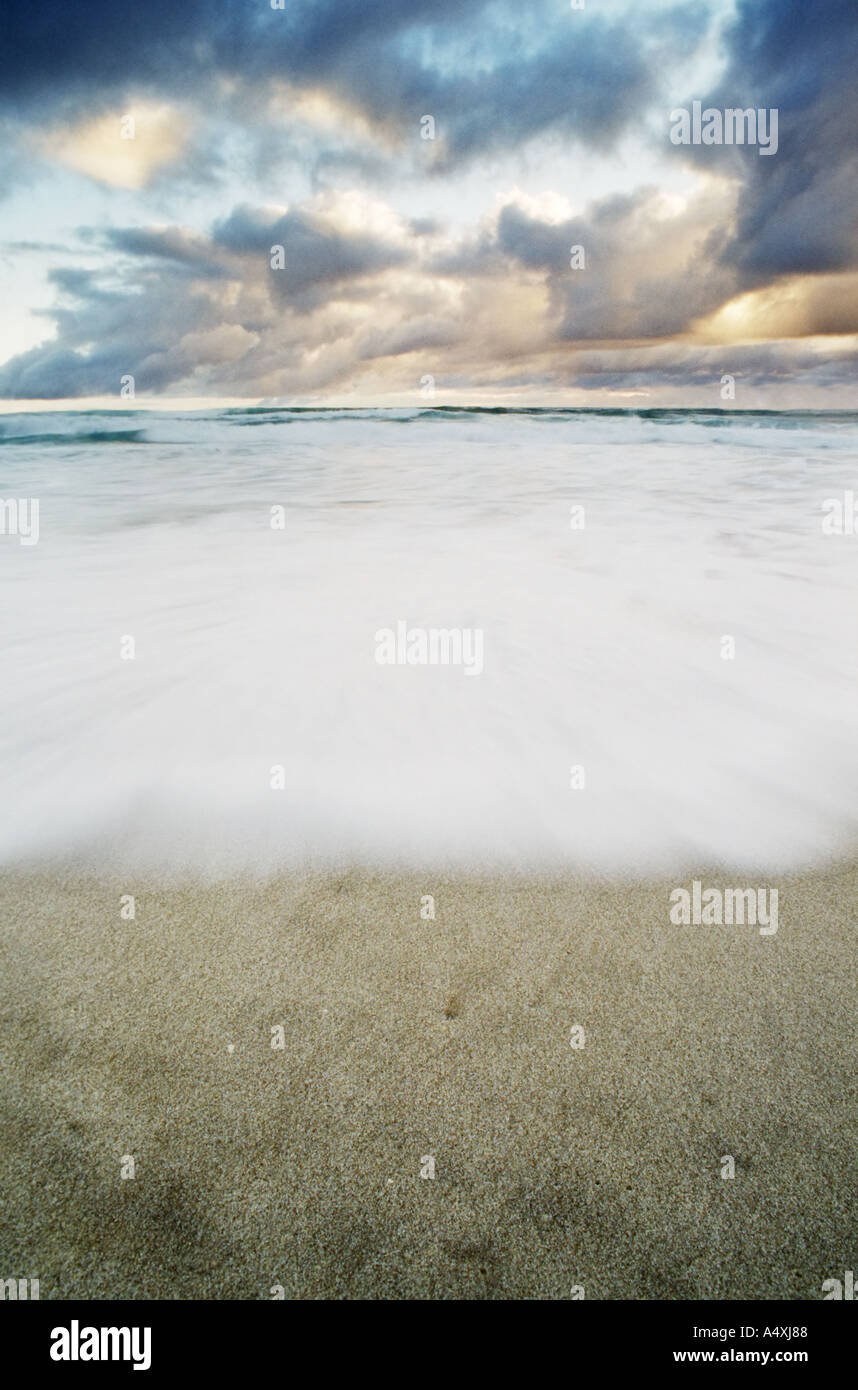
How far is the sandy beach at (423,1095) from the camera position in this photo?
53.3 inches

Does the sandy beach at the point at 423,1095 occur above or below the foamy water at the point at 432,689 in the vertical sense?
below

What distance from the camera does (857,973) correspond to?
1.99 m

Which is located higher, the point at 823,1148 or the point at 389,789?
the point at 389,789

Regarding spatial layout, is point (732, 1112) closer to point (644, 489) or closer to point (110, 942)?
point (110, 942)

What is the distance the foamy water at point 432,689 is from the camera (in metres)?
2.66

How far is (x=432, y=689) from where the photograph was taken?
3.66 metres

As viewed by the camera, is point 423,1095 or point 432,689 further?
point 432,689

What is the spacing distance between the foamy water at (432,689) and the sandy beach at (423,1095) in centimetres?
36

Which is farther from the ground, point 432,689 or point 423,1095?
point 432,689

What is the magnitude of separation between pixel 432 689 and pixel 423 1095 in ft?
7.41

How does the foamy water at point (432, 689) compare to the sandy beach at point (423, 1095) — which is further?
the foamy water at point (432, 689)
